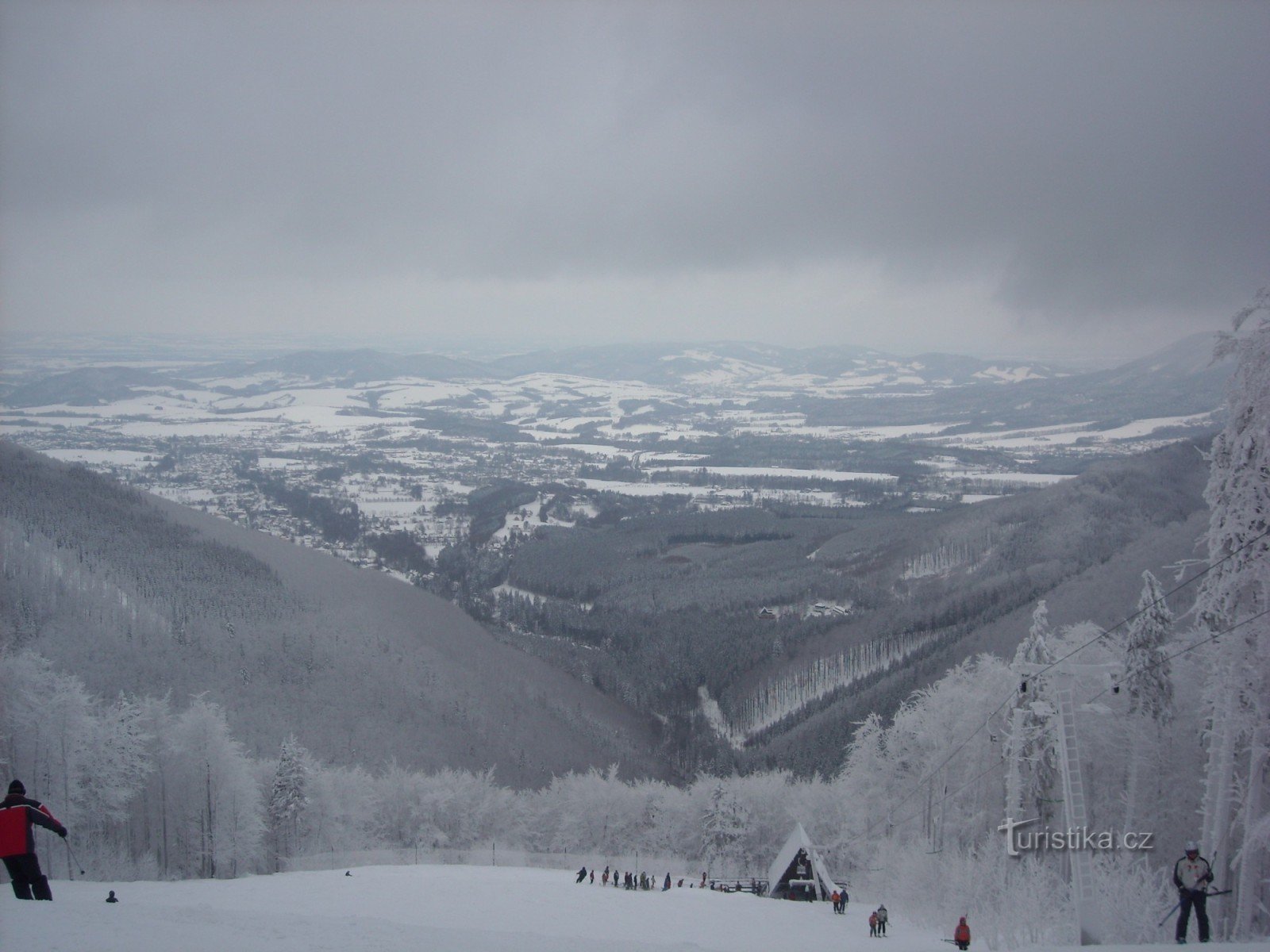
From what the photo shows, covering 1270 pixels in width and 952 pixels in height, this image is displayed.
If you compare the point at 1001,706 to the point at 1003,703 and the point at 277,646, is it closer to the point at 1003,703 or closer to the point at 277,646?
the point at 1003,703

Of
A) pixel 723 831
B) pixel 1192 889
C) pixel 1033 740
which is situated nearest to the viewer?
pixel 1192 889

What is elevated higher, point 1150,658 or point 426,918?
point 1150,658

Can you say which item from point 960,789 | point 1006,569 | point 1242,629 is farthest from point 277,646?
point 1006,569

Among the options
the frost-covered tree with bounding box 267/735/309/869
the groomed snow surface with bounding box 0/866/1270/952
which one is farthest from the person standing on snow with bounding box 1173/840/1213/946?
the frost-covered tree with bounding box 267/735/309/869

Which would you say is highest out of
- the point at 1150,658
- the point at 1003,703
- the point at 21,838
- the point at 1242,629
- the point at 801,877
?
the point at 1242,629

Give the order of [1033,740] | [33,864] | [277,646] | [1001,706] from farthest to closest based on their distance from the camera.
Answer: [277,646], [1001,706], [1033,740], [33,864]

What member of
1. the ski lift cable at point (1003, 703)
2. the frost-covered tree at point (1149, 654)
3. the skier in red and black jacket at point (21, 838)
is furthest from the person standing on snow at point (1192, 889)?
the skier in red and black jacket at point (21, 838)

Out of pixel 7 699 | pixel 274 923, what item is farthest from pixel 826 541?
pixel 274 923
